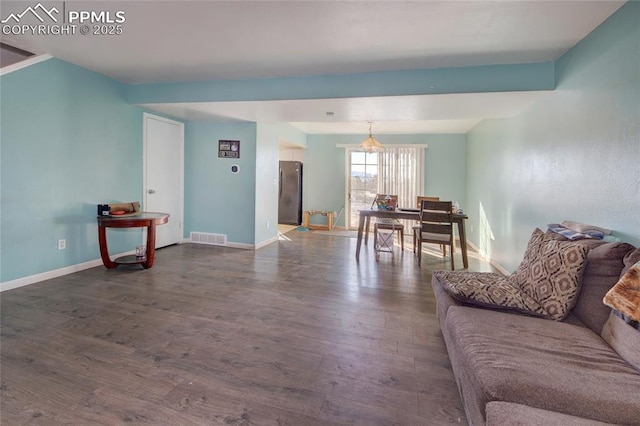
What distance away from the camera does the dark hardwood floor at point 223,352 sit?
143 centimetres

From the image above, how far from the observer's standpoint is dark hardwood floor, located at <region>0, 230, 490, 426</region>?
143 cm

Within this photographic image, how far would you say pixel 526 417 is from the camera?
0.91 m

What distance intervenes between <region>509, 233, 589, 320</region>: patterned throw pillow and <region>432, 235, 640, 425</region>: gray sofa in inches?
2.5

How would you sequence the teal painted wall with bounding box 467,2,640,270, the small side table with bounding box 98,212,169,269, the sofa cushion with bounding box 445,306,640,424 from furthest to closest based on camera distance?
1. the small side table with bounding box 98,212,169,269
2. the teal painted wall with bounding box 467,2,640,270
3. the sofa cushion with bounding box 445,306,640,424

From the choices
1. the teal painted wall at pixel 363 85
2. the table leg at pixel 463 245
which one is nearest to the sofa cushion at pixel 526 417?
the teal painted wall at pixel 363 85

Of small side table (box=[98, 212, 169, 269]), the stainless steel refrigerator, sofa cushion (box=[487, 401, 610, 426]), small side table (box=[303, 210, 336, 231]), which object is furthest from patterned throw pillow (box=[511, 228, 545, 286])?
the stainless steel refrigerator

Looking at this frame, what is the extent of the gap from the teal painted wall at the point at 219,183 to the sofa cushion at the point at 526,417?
4335 mm

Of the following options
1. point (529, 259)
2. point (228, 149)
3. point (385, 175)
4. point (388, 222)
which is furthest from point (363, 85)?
point (385, 175)

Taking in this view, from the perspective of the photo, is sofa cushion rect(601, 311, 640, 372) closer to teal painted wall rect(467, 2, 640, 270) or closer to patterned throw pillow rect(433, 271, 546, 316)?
A: patterned throw pillow rect(433, 271, 546, 316)

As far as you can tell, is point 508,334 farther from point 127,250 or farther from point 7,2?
point 127,250

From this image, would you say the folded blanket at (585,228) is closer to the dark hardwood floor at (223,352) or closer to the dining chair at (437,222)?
the dark hardwood floor at (223,352)

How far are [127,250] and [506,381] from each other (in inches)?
183

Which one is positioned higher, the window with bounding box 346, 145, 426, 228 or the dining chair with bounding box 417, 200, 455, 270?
the window with bounding box 346, 145, 426, 228

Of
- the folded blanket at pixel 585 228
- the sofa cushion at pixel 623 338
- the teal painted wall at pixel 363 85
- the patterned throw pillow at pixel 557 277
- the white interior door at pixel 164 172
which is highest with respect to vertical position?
the teal painted wall at pixel 363 85
